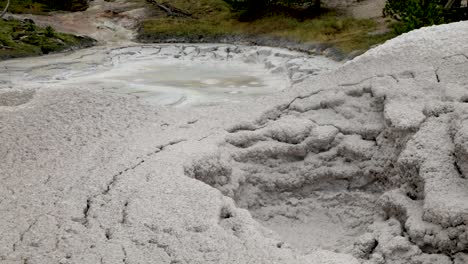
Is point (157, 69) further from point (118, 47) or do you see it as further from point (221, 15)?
point (221, 15)

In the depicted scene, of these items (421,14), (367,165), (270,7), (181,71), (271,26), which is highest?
(367,165)

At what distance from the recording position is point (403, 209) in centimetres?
Result: 385

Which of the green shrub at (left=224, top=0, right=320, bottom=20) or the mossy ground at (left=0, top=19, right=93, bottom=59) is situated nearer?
the mossy ground at (left=0, top=19, right=93, bottom=59)

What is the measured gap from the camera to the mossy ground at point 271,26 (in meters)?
16.8

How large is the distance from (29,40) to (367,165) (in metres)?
15.4

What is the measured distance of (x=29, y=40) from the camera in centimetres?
1795

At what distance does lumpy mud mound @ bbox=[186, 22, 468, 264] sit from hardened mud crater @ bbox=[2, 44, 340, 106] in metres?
4.75

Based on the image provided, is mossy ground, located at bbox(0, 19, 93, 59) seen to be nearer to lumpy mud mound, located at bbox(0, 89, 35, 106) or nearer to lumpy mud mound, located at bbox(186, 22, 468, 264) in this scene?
lumpy mud mound, located at bbox(0, 89, 35, 106)

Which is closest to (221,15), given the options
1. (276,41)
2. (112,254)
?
(276,41)

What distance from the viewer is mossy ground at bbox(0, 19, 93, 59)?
16784 mm

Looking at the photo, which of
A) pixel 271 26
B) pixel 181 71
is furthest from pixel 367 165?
pixel 271 26

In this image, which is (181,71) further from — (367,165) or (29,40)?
(367,165)

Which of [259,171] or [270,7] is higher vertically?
[259,171]

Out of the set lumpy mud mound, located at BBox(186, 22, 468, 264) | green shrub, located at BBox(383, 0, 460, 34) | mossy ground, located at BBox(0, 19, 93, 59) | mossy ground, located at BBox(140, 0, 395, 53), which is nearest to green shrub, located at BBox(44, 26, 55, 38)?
mossy ground, located at BBox(0, 19, 93, 59)
